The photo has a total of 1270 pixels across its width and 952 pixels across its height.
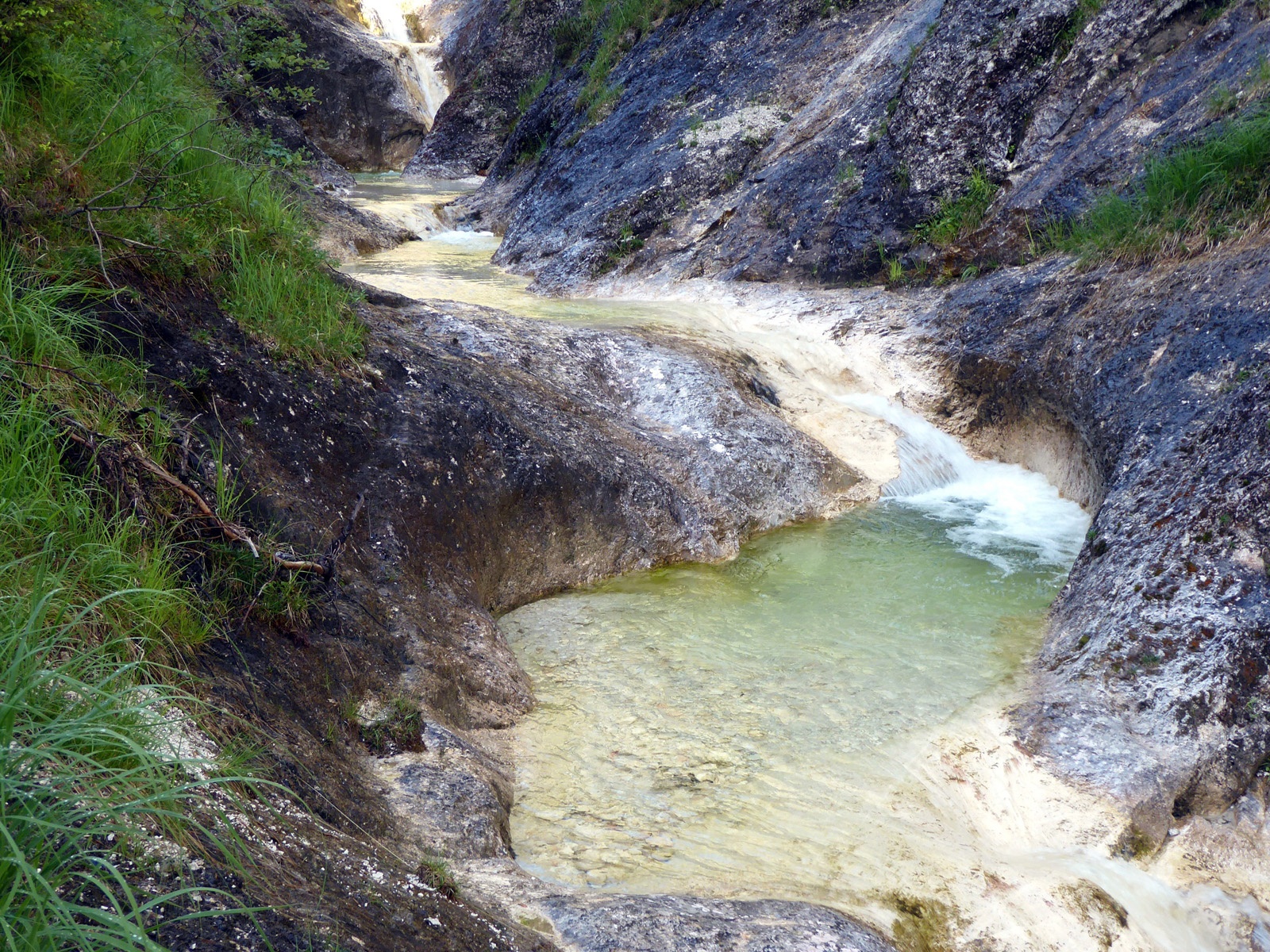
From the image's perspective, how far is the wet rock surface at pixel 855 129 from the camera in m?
8.47

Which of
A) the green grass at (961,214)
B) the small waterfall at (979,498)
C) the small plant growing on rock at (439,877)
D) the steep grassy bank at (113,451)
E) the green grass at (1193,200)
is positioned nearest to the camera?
the steep grassy bank at (113,451)

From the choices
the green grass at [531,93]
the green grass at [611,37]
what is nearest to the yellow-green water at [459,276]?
the green grass at [611,37]

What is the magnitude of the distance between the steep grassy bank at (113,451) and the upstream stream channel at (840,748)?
1.52 meters

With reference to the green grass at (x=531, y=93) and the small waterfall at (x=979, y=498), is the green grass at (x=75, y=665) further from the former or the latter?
the green grass at (x=531, y=93)

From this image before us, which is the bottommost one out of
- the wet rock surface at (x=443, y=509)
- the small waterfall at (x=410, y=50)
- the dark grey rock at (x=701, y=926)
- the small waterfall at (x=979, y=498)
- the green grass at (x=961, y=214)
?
the dark grey rock at (x=701, y=926)

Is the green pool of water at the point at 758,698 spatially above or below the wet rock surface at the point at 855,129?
below

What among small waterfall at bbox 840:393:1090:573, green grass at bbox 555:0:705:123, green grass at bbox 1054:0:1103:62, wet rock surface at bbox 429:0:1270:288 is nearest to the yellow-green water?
wet rock surface at bbox 429:0:1270:288

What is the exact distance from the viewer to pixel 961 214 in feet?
30.9

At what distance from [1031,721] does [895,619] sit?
3.68 ft

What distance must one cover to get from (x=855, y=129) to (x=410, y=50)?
62.1 feet

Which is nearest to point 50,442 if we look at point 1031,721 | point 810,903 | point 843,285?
point 810,903

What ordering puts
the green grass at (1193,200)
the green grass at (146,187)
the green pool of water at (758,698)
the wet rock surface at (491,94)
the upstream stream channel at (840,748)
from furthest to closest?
the wet rock surface at (491,94), the green grass at (1193,200), the green grass at (146,187), the green pool of water at (758,698), the upstream stream channel at (840,748)

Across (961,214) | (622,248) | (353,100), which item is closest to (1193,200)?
(961,214)

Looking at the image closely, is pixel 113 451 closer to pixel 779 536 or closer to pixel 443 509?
pixel 443 509
